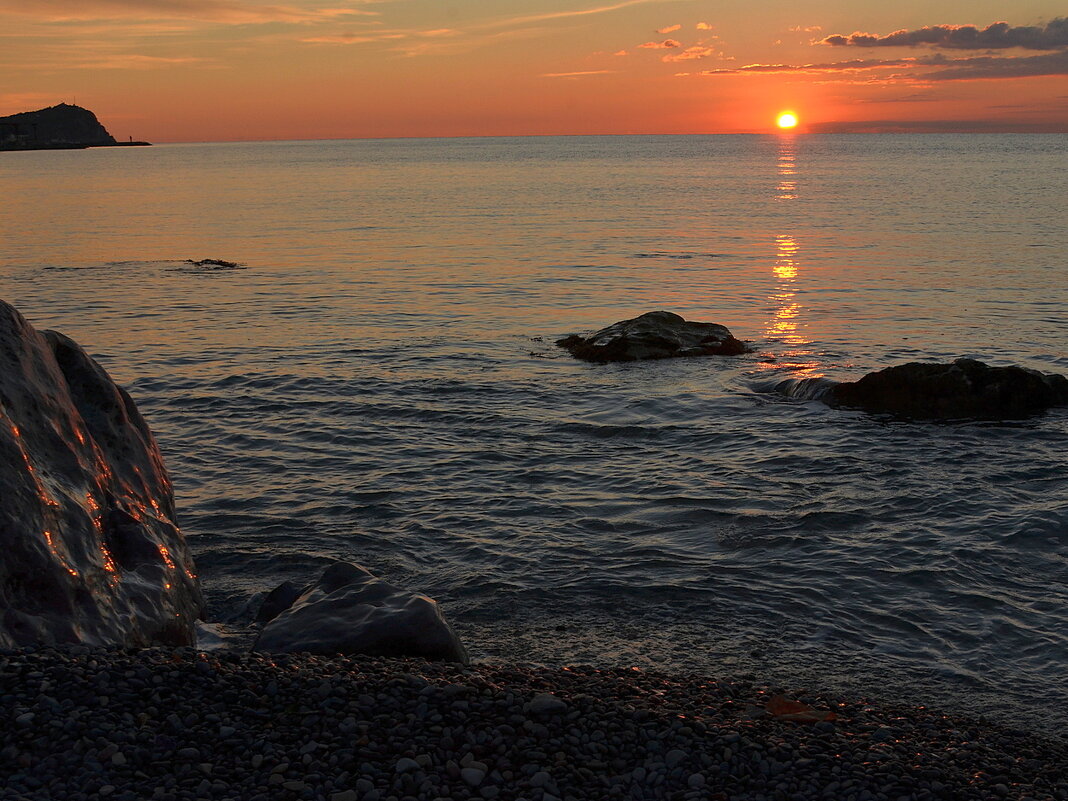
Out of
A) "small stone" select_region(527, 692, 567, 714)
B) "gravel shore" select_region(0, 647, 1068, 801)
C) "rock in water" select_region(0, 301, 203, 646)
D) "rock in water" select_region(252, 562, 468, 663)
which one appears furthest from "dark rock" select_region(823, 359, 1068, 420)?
"rock in water" select_region(0, 301, 203, 646)

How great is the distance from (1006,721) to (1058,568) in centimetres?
366

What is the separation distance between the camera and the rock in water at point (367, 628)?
8273mm

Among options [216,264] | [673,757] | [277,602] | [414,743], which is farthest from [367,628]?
[216,264]

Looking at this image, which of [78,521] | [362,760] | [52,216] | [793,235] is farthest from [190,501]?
[52,216]

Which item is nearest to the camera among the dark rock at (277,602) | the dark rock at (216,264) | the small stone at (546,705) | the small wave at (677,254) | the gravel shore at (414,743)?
the gravel shore at (414,743)

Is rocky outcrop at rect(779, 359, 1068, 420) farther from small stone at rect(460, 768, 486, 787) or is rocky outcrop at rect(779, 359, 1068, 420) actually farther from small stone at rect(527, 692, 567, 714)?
small stone at rect(460, 768, 486, 787)

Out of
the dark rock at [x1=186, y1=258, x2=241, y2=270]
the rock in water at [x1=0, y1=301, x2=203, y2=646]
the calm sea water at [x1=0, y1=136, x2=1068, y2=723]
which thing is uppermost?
the dark rock at [x1=186, y1=258, x2=241, y2=270]

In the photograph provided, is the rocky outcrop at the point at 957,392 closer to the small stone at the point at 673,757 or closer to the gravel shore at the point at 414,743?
the gravel shore at the point at 414,743

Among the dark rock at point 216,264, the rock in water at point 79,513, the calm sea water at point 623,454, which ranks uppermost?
the dark rock at point 216,264

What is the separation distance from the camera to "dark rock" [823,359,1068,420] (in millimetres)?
17250

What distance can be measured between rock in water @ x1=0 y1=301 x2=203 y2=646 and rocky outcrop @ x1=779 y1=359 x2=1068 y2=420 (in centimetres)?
1278

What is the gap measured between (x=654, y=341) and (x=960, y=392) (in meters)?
7.58

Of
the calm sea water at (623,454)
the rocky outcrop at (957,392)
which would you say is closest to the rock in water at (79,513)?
the calm sea water at (623,454)

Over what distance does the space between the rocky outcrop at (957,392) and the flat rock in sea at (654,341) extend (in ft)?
17.8
